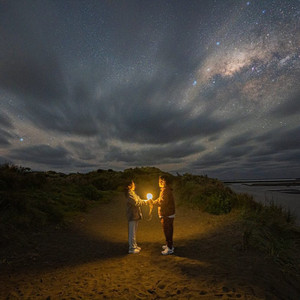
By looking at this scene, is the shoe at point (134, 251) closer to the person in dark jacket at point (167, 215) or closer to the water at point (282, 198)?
the person in dark jacket at point (167, 215)

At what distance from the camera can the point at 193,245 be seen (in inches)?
291

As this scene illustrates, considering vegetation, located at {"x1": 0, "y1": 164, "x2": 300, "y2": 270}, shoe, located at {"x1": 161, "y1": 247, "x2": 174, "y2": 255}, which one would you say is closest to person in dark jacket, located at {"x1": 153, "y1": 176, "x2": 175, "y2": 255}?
shoe, located at {"x1": 161, "y1": 247, "x2": 174, "y2": 255}

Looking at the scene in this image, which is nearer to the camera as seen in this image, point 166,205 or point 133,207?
point 166,205

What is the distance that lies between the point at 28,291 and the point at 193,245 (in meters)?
5.27

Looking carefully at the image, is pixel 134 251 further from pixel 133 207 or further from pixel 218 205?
pixel 218 205

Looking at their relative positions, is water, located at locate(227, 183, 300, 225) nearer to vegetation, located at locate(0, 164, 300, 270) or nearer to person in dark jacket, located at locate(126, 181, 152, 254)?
vegetation, located at locate(0, 164, 300, 270)

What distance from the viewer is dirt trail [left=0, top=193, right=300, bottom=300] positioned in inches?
164

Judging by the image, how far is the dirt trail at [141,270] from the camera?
4164mm

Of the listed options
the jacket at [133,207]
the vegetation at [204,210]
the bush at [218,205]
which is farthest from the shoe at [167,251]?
the bush at [218,205]

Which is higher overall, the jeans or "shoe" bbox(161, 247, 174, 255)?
the jeans

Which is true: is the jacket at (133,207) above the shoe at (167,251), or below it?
above

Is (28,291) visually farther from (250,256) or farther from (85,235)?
(250,256)

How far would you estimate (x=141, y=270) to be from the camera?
5.36 metres

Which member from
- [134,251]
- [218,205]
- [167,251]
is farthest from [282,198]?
[134,251]
